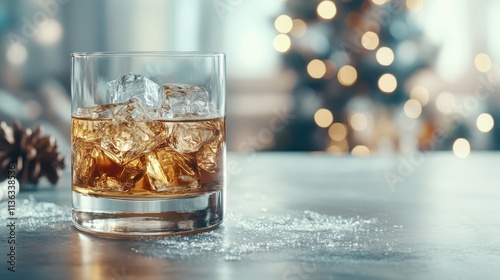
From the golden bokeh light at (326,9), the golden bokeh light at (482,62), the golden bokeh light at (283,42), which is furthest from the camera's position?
the golden bokeh light at (482,62)

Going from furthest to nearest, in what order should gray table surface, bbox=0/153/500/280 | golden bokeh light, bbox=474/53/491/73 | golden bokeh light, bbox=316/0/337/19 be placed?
golden bokeh light, bbox=474/53/491/73
golden bokeh light, bbox=316/0/337/19
gray table surface, bbox=0/153/500/280

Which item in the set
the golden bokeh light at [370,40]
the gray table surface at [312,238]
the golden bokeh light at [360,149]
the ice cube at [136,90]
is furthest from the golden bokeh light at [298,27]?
the ice cube at [136,90]

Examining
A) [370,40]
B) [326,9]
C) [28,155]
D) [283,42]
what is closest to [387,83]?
[370,40]

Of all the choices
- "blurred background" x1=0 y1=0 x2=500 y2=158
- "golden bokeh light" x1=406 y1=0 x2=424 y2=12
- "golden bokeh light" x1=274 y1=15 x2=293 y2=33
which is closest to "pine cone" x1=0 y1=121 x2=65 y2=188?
"blurred background" x1=0 y1=0 x2=500 y2=158

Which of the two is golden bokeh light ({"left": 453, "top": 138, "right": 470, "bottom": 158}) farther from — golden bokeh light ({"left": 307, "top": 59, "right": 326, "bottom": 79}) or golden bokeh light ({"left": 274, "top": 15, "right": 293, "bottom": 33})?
golden bokeh light ({"left": 274, "top": 15, "right": 293, "bottom": 33})

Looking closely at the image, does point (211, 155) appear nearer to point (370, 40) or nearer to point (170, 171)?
point (170, 171)

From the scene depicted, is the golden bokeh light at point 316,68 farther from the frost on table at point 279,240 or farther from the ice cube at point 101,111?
the ice cube at point 101,111
